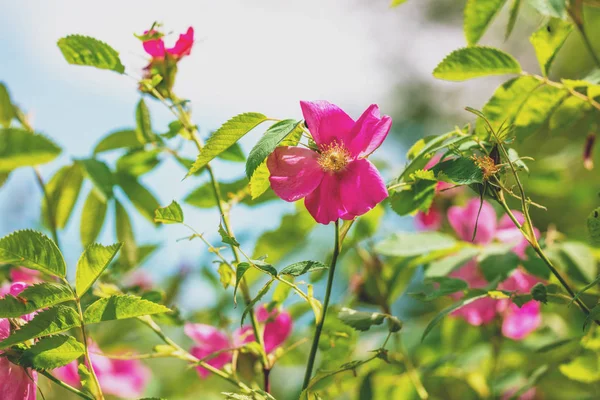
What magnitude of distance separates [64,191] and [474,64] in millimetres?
694

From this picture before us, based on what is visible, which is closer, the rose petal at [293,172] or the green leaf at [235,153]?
the rose petal at [293,172]

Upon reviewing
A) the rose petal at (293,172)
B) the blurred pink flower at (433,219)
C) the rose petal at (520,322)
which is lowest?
the rose petal at (520,322)

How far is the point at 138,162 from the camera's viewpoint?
39.8 inches

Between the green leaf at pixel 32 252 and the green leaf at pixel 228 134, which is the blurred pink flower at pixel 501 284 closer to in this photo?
the green leaf at pixel 228 134

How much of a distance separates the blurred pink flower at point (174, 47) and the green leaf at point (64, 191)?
1.18 feet

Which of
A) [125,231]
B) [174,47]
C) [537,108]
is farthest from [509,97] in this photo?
[125,231]

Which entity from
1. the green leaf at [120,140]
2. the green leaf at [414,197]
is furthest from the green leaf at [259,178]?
the green leaf at [120,140]

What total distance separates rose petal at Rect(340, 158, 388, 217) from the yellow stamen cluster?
9 cm

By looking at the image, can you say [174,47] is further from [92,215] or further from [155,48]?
[92,215]

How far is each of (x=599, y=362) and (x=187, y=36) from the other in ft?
2.26

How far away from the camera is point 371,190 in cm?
60

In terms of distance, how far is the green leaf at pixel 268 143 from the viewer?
0.56 meters

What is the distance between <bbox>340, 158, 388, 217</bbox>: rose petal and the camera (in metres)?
0.60

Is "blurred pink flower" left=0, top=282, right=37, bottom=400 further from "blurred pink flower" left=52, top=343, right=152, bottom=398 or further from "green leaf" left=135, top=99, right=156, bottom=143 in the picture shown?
"blurred pink flower" left=52, top=343, right=152, bottom=398
